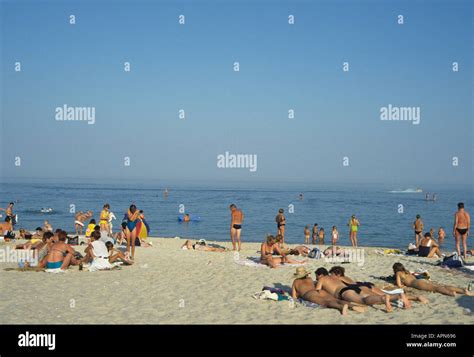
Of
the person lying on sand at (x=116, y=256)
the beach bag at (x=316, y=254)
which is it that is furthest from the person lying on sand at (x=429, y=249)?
the person lying on sand at (x=116, y=256)

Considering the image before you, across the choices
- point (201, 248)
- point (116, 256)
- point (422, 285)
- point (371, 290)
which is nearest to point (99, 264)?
point (116, 256)

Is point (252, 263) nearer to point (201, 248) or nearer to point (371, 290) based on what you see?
point (201, 248)

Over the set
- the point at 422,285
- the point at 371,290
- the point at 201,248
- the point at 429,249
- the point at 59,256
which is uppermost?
the point at 59,256

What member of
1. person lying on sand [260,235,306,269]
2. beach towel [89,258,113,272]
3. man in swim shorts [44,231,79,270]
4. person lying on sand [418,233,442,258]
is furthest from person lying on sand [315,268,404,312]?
person lying on sand [418,233,442,258]

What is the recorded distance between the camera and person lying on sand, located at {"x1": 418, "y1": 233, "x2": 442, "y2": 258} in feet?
51.7

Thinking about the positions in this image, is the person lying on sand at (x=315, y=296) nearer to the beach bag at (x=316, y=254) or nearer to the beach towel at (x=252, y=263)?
the beach towel at (x=252, y=263)

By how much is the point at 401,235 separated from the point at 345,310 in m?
24.8

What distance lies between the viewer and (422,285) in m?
9.62

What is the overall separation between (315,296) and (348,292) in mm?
635

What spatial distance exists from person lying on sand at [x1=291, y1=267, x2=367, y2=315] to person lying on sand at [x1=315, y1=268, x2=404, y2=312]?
0.36 ft

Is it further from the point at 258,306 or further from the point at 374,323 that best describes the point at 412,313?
the point at 258,306

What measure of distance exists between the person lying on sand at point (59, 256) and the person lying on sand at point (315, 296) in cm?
622

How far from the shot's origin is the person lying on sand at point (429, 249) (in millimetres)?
15750
